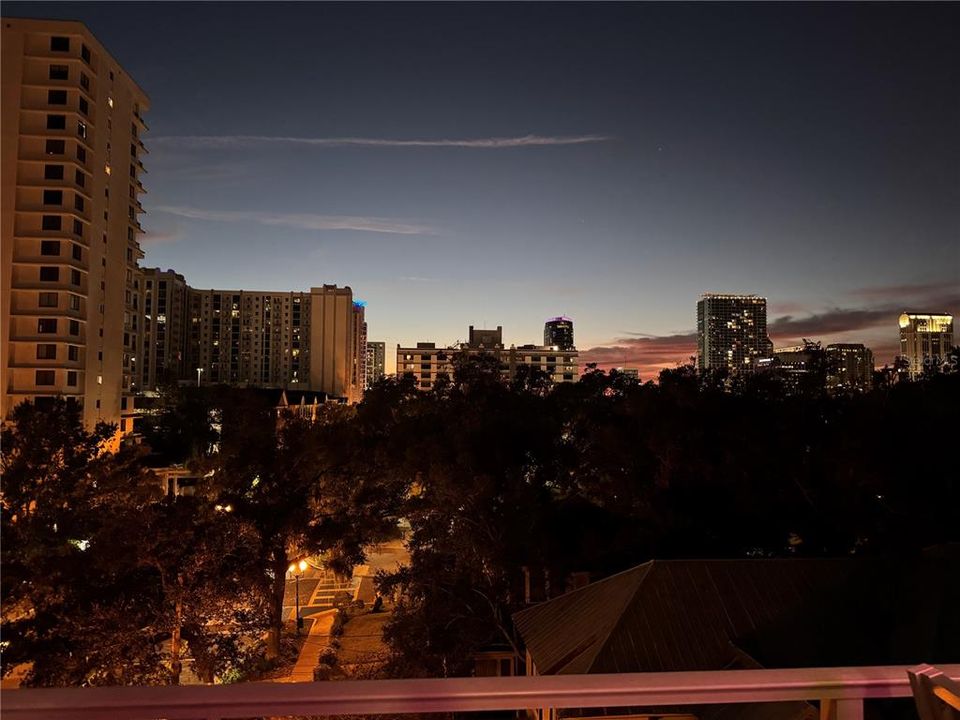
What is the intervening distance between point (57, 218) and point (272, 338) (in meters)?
57.4

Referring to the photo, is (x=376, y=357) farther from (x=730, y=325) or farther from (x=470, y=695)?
(x=470, y=695)

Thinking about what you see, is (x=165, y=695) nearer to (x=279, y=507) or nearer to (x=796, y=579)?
(x=796, y=579)

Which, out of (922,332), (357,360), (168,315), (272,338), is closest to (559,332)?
(357,360)

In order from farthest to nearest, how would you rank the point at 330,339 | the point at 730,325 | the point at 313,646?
the point at 330,339, the point at 730,325, the point at 313,646

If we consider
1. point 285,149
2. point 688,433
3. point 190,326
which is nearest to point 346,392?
point 190,326

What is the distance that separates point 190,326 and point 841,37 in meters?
80.4

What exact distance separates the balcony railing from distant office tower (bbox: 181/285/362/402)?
78.1m

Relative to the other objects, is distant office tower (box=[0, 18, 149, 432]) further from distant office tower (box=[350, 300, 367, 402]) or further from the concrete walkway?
distant office tower (box=[350, 300, 367, 402])

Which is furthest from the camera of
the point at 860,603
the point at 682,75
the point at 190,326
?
the point at 190,326

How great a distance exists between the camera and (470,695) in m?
1.10

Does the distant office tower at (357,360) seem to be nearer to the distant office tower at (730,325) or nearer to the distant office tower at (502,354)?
the distant office tower at (502,354)

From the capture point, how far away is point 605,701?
1.13 meters

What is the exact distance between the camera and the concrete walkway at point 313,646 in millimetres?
11973

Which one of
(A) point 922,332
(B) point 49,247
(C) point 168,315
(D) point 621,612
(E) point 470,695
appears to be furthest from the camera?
(C) point 168,315
